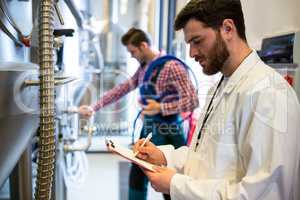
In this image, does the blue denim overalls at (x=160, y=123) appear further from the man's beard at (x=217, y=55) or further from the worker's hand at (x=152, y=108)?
the man's beard at (x=217, y=55)

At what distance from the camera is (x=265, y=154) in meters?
0.64

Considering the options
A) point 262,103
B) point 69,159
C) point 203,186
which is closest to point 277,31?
Result: point 262,103

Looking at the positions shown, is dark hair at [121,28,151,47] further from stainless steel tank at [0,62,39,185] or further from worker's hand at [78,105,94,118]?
stainless steel tank at [0,62,39,185]

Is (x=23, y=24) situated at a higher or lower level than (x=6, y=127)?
higher

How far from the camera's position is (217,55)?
2.60ft

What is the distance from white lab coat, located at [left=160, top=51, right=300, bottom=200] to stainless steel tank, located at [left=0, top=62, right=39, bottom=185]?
17.5 inches

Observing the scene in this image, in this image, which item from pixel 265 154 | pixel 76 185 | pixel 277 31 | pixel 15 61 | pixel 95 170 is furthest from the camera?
pixel 95 170

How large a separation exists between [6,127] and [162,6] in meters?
2.53

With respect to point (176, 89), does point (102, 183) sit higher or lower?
lower

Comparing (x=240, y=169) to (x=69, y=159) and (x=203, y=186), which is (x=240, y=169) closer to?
(x=203, y=186)

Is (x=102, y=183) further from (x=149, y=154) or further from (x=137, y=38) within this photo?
(x=149, y=154)

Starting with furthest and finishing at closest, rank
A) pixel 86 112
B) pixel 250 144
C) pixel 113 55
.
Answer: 1. pixel 113 55
2. pixel 86 112
3. pixel 250 144

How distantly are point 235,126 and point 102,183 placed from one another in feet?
6.25

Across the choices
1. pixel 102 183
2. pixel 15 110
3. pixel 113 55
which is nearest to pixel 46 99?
pixel 15 110
